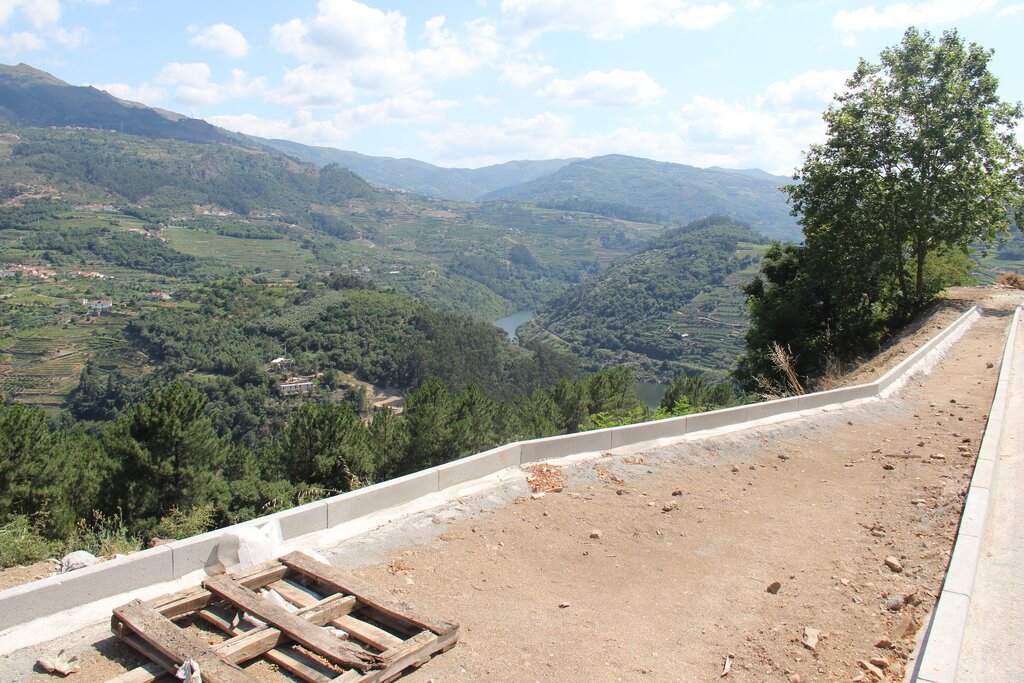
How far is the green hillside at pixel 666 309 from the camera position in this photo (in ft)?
373

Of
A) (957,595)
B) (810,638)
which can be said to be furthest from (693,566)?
(957,595)

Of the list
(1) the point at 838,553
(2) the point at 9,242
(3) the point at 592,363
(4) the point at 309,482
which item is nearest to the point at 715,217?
(3) the point at 592,363

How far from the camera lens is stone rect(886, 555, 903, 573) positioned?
5100mm

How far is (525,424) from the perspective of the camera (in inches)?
1328

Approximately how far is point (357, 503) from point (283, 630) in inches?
81.1

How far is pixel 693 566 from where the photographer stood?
5312 millimetres

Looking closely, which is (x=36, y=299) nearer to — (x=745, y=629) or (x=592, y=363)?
(x=592, y=363)

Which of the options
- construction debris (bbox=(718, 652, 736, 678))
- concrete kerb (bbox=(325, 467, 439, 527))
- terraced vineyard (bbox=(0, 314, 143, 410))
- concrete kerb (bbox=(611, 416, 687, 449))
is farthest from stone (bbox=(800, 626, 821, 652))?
terraced vineyard (bbox=(0, 314, 143, 410))

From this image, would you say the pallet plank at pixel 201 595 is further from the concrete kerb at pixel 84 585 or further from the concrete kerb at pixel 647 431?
the concrete kerb at pixel 647 431

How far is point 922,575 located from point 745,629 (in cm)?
168

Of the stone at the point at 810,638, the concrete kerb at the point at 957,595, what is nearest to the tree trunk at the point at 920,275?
the concrete kerb at the point at 957,595

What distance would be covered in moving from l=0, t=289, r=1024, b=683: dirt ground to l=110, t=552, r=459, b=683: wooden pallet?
0.17 m

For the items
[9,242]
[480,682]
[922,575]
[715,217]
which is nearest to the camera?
[480,682]

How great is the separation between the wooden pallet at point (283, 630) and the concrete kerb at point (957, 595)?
2.57 metres
